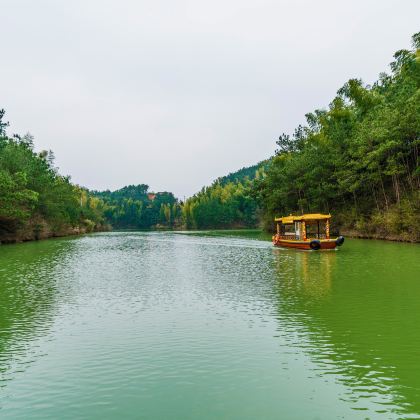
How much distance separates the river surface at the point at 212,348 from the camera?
7.69 meters

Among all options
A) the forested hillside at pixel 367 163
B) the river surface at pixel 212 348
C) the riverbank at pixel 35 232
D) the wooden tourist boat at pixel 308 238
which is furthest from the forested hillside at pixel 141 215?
the river surface at pixel 212 348

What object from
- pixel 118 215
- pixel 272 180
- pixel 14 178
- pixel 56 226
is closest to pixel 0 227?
pixel 14 178

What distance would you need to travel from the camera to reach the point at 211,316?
47.4 ft

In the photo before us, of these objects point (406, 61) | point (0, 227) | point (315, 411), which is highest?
point (406, 61)

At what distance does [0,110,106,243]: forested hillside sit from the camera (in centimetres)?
5034

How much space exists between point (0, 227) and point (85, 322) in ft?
156

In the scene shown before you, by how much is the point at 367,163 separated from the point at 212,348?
136 ft

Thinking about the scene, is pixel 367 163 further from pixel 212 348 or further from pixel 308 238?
pixel 212 348

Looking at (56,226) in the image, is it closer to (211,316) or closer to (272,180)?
(272,180)

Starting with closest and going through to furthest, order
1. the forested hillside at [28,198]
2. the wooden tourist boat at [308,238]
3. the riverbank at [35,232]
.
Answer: the wooden tourist boat at [308,238] → the forested hillside at [28,198] → the riverbank at [35,232]

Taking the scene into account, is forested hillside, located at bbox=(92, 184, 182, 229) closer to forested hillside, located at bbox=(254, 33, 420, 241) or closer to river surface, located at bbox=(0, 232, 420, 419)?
forested hillside, located at bbox=(254, 33, 420, 241)

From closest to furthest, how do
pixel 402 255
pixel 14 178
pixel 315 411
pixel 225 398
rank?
1. pixel 315 411
2. pixel 225 398
3. pixel 402 255
4. pixel 14 178

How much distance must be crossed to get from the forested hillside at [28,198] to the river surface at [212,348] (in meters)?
31.2

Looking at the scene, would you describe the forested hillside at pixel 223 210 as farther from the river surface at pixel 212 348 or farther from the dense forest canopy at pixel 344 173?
the river surface at pixel 212 348
